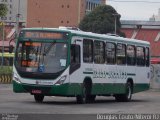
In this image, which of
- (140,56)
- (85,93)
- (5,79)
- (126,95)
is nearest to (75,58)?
(85,93)

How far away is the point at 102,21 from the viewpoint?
109m

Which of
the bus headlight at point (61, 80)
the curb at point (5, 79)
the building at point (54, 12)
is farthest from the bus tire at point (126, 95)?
the building at point (54, 12)

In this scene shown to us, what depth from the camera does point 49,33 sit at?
1001 inches

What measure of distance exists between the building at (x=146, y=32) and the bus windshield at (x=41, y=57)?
9635cm

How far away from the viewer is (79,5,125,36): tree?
107688 mm

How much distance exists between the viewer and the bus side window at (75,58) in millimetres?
25281

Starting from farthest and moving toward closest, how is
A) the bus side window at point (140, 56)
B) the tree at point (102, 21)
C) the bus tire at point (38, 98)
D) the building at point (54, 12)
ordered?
the building at point (54, 12)
the tree at point (102, 21)
the bus side window at point (140, 56)
the bus tire at point (38, 98)

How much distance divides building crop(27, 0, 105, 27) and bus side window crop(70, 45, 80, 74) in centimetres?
11798

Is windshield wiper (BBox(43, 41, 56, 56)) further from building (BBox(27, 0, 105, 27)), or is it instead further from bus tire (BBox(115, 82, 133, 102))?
building (BBox(27, 0, 105, 27))

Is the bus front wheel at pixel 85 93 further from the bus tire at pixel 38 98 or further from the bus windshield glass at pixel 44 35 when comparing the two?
the bus windshield glass at pixel 44 35

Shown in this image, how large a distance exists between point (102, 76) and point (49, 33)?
4.12 meters

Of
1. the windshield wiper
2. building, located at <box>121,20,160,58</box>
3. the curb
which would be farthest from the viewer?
building, located at <box>121,20,160,58</box>

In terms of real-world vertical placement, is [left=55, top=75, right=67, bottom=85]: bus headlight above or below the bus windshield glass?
below

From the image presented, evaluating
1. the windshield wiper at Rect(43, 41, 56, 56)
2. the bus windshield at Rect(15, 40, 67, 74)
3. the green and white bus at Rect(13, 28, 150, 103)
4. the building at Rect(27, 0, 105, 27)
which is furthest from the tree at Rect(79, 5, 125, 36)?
the windshield wiper at Rect(43, 41, 56, 56)
